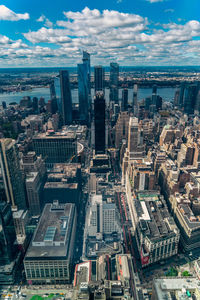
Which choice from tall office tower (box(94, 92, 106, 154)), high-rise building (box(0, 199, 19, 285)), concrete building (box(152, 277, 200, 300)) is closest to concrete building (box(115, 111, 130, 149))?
tall office tower (box(94, 92, 106, 154))

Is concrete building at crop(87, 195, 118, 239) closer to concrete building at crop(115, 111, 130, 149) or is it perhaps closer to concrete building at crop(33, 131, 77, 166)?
concrete building at crop(33, 131, 77, 166)

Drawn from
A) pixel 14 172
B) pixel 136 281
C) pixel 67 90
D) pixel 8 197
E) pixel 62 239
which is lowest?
pixel 136 281

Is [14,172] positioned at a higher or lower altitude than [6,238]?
higher

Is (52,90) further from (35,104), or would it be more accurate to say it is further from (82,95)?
(82,95)

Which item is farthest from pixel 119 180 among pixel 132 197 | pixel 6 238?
pixel 6 238

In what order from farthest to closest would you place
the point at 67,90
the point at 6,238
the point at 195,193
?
the point at 67,90
the point at 195,193
the point at 6,238

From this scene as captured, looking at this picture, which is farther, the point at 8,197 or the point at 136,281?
the point at 8,197

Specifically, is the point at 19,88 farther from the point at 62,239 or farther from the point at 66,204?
the point at 62,239
